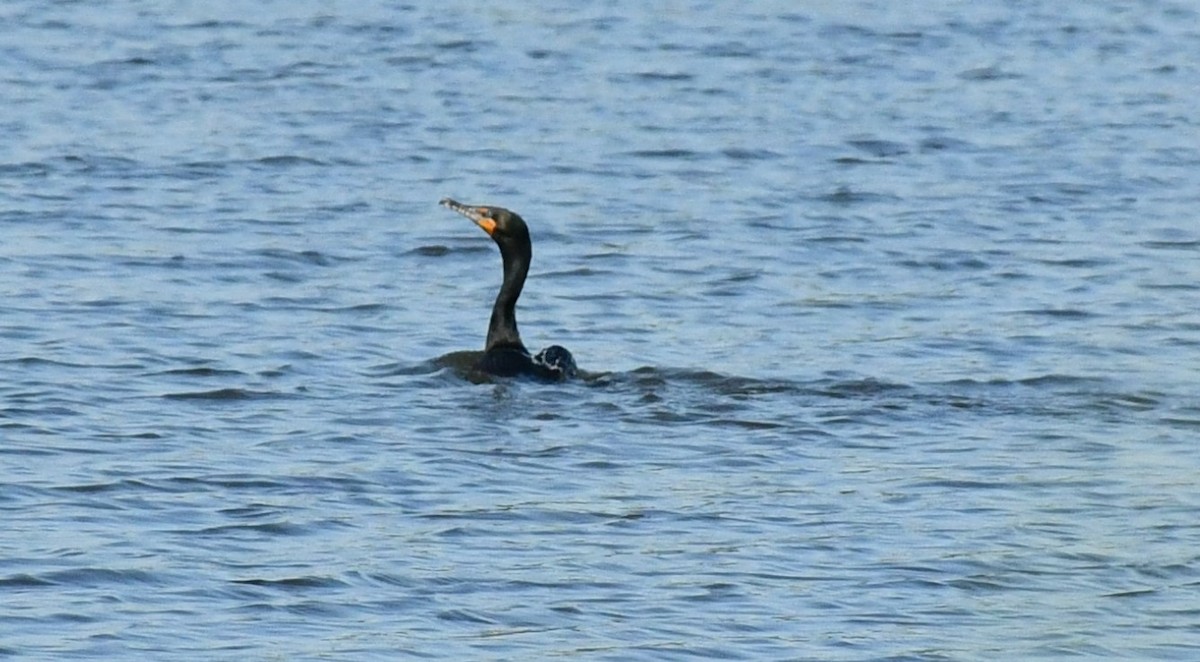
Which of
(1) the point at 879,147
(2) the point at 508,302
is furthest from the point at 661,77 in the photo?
(2) the point at 508,302

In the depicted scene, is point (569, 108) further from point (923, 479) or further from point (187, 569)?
point (187, 569)

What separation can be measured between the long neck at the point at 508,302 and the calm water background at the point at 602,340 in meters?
0.52


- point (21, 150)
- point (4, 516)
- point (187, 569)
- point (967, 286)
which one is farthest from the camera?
point (21, 150)

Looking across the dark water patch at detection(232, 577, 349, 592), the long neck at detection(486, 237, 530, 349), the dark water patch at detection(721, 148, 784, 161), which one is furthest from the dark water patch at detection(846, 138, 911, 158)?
the dark water patch at detection(232, 577, 349, 592)

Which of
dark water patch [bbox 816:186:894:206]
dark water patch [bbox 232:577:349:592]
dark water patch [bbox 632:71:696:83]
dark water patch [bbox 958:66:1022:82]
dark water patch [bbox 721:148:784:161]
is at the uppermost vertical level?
dark water patch [bbox 232:577:349:592]

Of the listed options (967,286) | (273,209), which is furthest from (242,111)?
(967,286)

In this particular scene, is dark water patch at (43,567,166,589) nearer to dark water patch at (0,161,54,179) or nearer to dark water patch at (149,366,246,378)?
dark water patch at (149,366,246,378)

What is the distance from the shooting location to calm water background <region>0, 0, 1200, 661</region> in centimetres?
928

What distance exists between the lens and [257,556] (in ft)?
31.4

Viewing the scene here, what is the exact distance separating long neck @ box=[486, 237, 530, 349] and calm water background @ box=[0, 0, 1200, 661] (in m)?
0.52

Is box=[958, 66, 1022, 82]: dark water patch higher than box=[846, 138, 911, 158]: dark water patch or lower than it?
higher

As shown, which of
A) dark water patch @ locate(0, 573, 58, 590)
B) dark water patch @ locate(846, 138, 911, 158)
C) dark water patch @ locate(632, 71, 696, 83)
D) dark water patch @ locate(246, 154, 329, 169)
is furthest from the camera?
dark water patch @ locate(632, 71, 696, 83)

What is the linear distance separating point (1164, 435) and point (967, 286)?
4.32 metres

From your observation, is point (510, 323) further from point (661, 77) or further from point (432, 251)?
point (661, 77)
